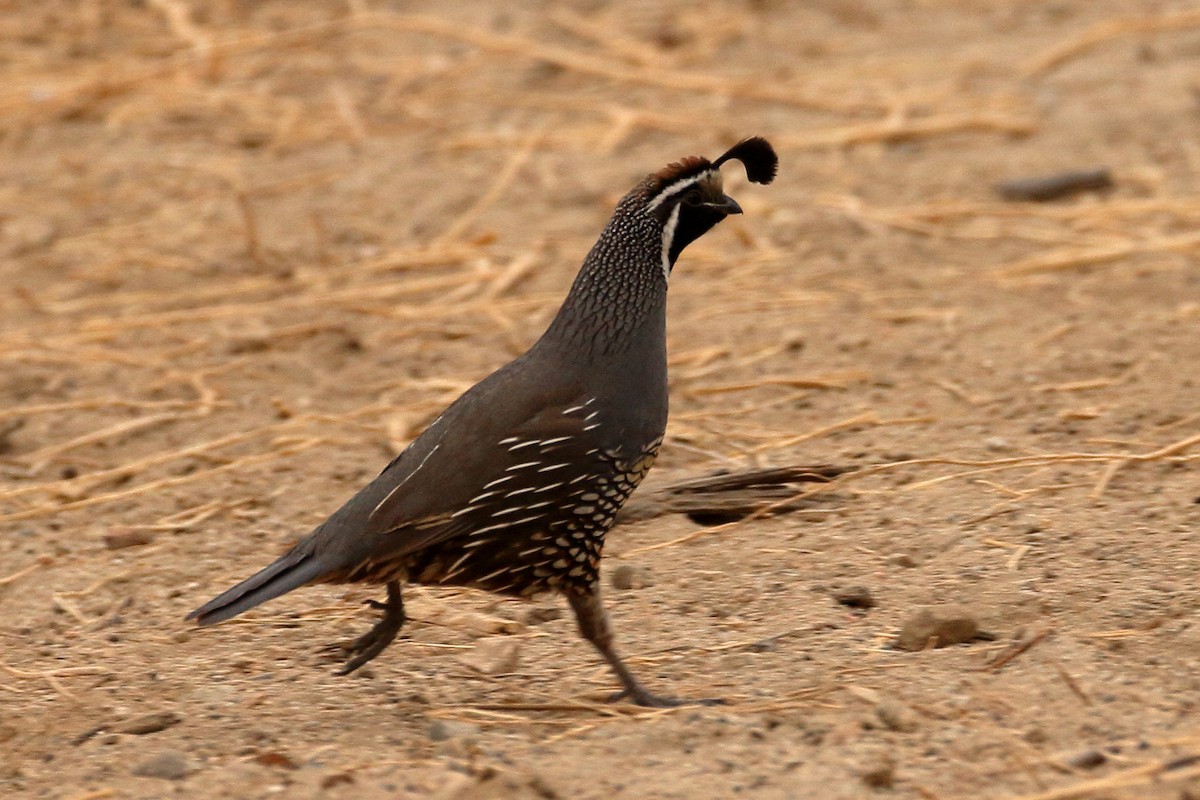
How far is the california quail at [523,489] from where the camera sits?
3.77 m

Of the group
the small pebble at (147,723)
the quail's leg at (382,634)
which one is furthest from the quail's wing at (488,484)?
the small pebble at (147,723)

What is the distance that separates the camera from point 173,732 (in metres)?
3.65

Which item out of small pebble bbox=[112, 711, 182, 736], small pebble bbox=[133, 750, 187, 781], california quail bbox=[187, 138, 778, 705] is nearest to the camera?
small pebble bbox=[133, 750, 187, 781]

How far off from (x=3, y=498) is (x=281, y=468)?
0.79 metres

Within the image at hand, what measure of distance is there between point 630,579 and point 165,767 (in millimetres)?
1420

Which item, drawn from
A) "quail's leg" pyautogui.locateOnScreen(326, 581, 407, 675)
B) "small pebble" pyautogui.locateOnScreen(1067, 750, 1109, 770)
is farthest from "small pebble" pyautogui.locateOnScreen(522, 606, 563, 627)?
"small pebble" pyautogui.locateOnScreen(1067, 750, 1109, 770)

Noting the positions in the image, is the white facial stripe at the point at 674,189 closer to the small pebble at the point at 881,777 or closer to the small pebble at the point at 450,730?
the small pebble at the point at 450,730

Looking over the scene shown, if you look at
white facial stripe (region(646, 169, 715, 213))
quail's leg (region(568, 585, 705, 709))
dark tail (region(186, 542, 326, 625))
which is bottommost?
quail's leg (region(568, 585, 705, 709))

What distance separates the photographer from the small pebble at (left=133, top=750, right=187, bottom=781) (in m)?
3.42

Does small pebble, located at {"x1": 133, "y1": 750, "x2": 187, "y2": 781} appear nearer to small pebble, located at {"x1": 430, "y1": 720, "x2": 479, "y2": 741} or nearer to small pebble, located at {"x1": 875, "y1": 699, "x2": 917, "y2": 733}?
small pebble, located at {"x1": 430, "y1": 720, "x2": 479, "y2": 741}

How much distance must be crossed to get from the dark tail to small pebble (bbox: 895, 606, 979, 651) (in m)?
1.27

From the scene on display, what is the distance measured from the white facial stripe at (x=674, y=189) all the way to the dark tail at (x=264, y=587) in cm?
110

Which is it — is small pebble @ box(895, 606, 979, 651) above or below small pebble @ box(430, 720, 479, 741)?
above

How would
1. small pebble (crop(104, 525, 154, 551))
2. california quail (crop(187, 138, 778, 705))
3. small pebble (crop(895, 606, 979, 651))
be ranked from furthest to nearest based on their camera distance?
1. small pebble (crop(104, 525, 154, 551))
2. small pebble (crop(895, 606, 979, 651))
3. california quail (crop(187, 138, 778, 705))
